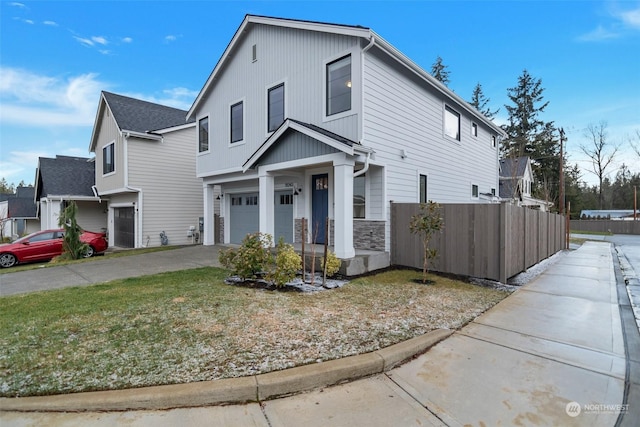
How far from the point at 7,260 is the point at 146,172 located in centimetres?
630

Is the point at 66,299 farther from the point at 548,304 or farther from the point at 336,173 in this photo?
the point at 548,304

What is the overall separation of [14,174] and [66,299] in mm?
72544

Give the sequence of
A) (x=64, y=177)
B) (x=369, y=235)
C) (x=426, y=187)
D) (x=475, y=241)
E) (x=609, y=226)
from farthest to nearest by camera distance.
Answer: (x=609, y=226) → (x=64, y=177) → (x=426, y=187) → (x=369, y=235) → (x=475, y=241)

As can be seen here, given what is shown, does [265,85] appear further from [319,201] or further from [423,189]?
[423,189]

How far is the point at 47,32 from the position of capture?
13070mm

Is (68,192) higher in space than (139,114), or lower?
lower

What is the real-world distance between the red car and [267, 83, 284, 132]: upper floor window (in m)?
9.52

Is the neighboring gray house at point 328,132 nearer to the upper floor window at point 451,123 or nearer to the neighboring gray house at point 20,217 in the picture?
the upper floor window at point 451,123

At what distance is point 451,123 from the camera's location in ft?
40.2

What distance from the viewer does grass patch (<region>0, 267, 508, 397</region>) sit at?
300 centimetres

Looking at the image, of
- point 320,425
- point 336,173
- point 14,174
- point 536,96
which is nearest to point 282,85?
point 336,173

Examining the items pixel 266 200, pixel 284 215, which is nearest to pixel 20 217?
pixel 284 215

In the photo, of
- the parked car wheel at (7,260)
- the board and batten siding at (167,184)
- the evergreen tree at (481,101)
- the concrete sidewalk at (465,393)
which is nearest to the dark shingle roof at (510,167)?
the evergreen tree at (481,101)

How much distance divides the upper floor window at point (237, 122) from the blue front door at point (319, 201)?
3717 millimetres
